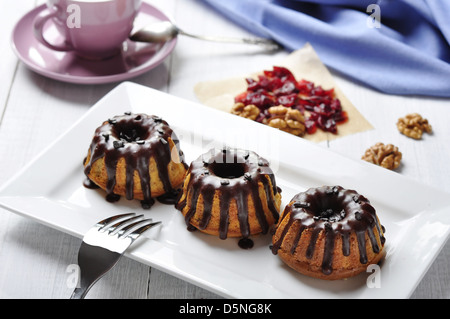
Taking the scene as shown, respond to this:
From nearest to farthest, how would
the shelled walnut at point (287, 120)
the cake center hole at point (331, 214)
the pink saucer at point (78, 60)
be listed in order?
the cake center hole at point (331, 214) < the shelled walnut at point (287, 120) < the pink saucer at point (78, 60)

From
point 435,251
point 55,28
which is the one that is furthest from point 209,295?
point 55,28

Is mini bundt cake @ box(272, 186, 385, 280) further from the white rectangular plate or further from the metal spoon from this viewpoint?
the metal spoon

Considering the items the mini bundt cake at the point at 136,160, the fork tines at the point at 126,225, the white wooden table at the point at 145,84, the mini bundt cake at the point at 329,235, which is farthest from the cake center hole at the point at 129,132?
the mini bundt cake at the point at 329,235

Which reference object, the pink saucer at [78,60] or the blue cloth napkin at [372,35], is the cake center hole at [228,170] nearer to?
the pink saucer at [78,60]

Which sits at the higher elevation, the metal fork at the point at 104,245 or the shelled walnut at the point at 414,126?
the shelled walnut at the point at 414,126

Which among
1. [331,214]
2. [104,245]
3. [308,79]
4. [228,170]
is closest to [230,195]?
[228,170]
